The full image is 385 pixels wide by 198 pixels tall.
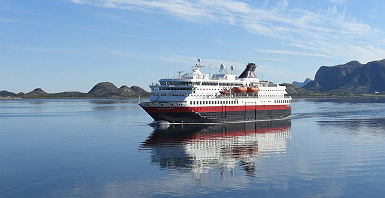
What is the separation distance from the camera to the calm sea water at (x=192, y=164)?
102ft

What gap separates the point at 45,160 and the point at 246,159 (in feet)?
75.1

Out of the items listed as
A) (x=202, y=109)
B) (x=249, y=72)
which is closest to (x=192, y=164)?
(x=202, y=109)

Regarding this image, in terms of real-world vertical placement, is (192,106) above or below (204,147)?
above

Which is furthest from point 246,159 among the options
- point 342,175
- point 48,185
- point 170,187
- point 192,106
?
point 192,106

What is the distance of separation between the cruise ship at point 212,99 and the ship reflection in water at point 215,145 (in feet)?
7.50

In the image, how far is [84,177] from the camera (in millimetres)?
34750

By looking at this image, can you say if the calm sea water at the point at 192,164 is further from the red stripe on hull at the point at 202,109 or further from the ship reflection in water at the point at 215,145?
the red stripe on hull at the point at 202,109

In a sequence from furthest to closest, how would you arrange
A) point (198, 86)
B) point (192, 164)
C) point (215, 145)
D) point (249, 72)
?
1. point (249, 72)
2. point (198, 86)
3. point (215, 145)
4. point (192, 164)

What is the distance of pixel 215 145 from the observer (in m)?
53.9

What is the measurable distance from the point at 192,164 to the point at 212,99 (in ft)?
119

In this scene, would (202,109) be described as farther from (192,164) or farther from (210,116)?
(192,164)

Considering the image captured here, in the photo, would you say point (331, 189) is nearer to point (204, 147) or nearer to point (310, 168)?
point (310, 168)

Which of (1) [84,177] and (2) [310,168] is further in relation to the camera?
(2) [310,168]

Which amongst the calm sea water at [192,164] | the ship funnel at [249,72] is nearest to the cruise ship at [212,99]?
the ship funnel at [249,72]
